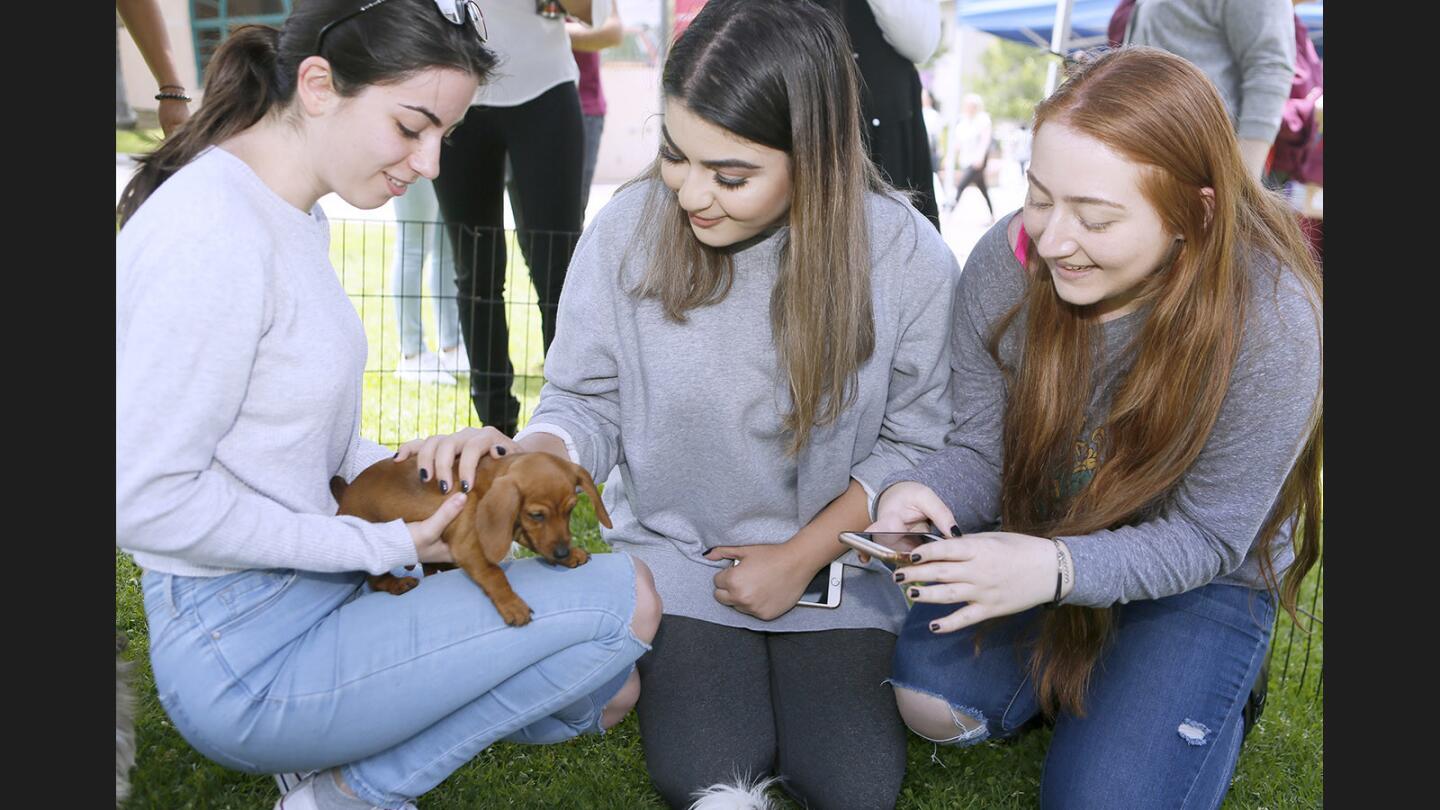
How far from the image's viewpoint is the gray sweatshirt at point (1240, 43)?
362 centimetres

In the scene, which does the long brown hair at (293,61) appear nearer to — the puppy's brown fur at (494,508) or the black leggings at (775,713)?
the puppy's brown fur at (494,508)

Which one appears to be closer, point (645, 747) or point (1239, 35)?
point (645, 747)

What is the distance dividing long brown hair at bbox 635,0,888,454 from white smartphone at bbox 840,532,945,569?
35 centimetres

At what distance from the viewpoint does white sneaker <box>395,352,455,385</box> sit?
Result: 17.2ft

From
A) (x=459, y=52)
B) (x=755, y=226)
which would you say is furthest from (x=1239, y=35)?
(x=459, y=52)

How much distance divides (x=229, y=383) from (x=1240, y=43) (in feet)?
10.4

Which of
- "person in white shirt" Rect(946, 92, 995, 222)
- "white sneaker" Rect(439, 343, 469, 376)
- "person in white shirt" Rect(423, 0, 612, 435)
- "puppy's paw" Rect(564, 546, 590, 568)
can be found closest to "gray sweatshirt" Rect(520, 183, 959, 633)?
"puppy's paw" Rect(564, 546, 590, 568)

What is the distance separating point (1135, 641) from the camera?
237cm

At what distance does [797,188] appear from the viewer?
228 centimetres

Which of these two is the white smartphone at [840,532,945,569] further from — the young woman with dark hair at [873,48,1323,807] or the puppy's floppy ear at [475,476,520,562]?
the puppy's floppy ear at [475,476,520,562]

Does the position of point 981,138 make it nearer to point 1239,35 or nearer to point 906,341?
point 1239,35

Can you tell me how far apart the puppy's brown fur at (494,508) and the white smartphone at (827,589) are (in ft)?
2.04

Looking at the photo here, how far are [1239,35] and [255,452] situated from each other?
312 centimetres

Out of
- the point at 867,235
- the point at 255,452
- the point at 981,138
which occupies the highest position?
the point at 867,235
